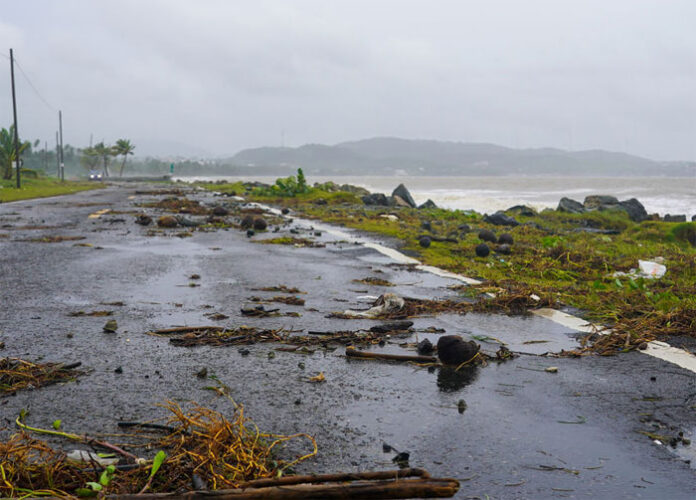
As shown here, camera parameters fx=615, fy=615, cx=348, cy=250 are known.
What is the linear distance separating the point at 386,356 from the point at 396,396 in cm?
84

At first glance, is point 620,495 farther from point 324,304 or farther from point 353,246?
point 353,246

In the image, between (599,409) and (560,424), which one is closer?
(560,424)

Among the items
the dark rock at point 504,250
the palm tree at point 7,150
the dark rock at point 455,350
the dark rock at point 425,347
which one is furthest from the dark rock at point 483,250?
the palm tree at point 7,150

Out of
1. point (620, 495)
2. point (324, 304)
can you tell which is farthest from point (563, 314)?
point (620, 495)

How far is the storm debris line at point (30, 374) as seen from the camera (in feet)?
13.5

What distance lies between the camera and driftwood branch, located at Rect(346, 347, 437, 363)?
488 cm

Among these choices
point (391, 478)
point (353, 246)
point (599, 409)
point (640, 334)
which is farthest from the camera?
point (353, 246)

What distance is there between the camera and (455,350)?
4855 mm

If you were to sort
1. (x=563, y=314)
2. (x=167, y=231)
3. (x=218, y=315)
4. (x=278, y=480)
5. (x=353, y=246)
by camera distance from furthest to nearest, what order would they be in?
1. (x=167, y=231)
2. (x=353, y=246)
3. (x=563, y=314)
4. (x=218, y=315)
5. (x=278, y=480)

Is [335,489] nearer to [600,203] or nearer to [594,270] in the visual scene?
[594,270]

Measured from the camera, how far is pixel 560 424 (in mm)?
3697

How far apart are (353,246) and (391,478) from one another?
433 inches

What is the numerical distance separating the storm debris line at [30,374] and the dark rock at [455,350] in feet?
8.87

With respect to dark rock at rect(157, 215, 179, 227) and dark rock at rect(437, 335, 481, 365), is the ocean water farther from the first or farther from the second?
dark rock at rect(437, 335, 481, 365)
